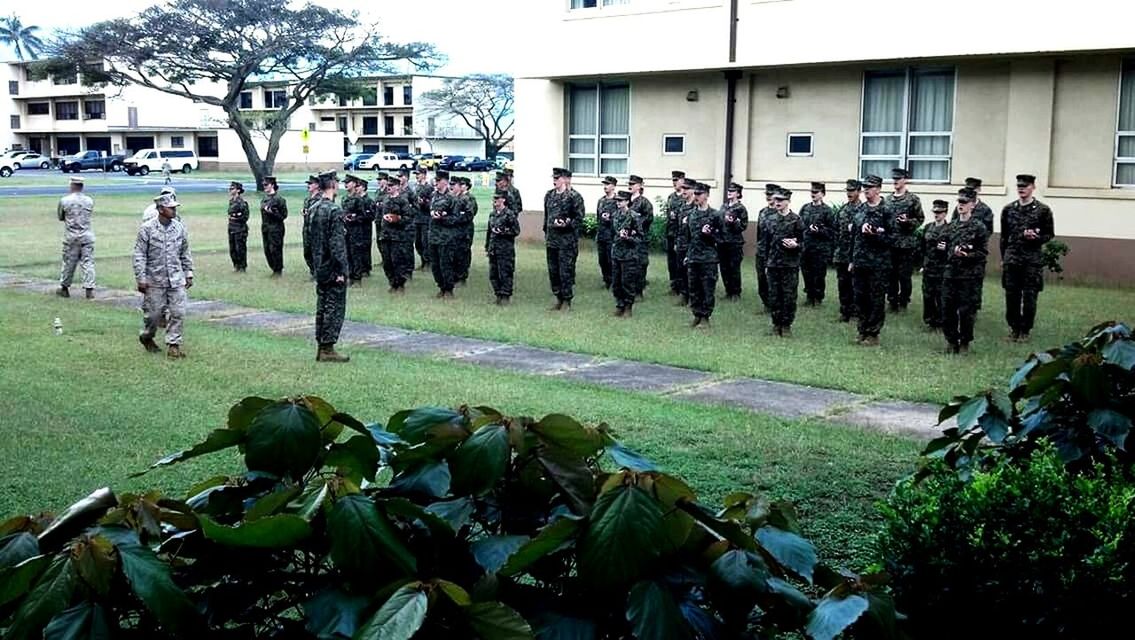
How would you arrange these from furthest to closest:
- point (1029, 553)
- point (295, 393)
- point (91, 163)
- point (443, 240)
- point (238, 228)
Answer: point (91, 163)
point (238, 228)
point (443, 240)
point (295, 393)
point (1029, 553)

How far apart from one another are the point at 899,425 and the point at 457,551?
26.5 ft

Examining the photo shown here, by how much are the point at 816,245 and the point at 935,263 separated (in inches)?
94.8

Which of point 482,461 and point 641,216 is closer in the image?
point 482,461

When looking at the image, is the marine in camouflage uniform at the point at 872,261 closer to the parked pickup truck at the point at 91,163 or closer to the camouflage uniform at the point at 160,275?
the camouflage uniform at the point at 160,275

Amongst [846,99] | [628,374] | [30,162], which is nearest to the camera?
[628,374]

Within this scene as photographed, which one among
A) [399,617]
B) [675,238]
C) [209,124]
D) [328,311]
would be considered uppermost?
[209,124]

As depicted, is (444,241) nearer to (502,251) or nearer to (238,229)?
(502,251)

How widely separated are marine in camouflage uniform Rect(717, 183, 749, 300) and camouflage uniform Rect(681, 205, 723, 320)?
802 mm

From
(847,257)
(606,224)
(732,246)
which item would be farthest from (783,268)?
(606,224)

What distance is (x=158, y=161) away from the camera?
75.0 meters

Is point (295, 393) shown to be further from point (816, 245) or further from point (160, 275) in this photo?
point (816, 245)

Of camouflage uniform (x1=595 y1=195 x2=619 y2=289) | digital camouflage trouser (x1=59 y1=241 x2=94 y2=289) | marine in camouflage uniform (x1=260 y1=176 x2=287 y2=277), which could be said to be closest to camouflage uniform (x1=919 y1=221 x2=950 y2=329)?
camouflage uniform (x1=595 y1=195 x2=619 y2=289)

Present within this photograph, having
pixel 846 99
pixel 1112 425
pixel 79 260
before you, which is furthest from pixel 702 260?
pixel 1112 425

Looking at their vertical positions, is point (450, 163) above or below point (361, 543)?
above
